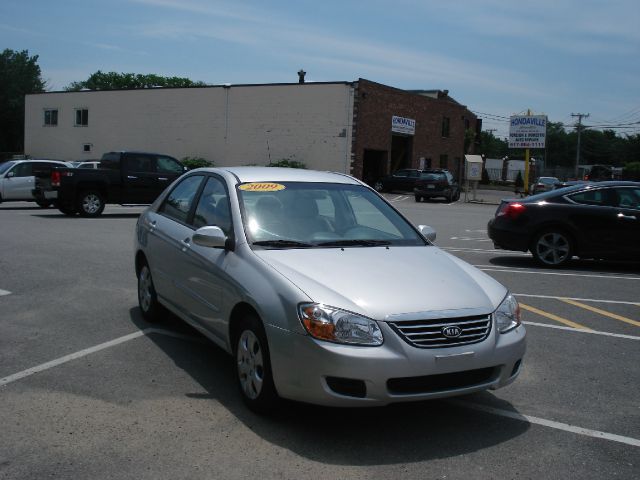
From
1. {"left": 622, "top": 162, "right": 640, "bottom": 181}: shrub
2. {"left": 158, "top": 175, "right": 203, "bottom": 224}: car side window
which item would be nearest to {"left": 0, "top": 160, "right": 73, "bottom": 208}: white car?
{"left": 158, "top": 175, "right": 203, "bottom": 224}: car side window

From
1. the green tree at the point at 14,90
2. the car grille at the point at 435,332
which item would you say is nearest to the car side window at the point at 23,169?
the car grille at the point at 435,332

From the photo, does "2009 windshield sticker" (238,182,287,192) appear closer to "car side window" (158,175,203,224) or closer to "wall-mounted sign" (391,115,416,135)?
"car side window" (158,175,203,224)

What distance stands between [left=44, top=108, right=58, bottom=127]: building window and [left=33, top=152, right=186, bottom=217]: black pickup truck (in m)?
32.0

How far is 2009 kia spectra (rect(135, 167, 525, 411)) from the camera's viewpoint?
3936 mm

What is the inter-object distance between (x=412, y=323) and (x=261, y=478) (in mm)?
1194

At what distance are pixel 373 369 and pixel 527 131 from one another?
36526 mm

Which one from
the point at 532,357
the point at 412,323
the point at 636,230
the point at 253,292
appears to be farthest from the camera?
the point at 636,230

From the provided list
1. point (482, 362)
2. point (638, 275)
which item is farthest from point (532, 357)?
point (638, 275)

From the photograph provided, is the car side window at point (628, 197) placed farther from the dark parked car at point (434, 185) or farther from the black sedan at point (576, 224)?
the dark parked car at point (434, 185)

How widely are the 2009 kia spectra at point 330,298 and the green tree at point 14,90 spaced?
66905mm

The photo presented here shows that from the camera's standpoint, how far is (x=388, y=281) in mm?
4320

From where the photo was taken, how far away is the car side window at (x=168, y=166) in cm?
1989

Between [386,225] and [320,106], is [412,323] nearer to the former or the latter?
[386,225]

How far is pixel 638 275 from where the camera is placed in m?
11.0
